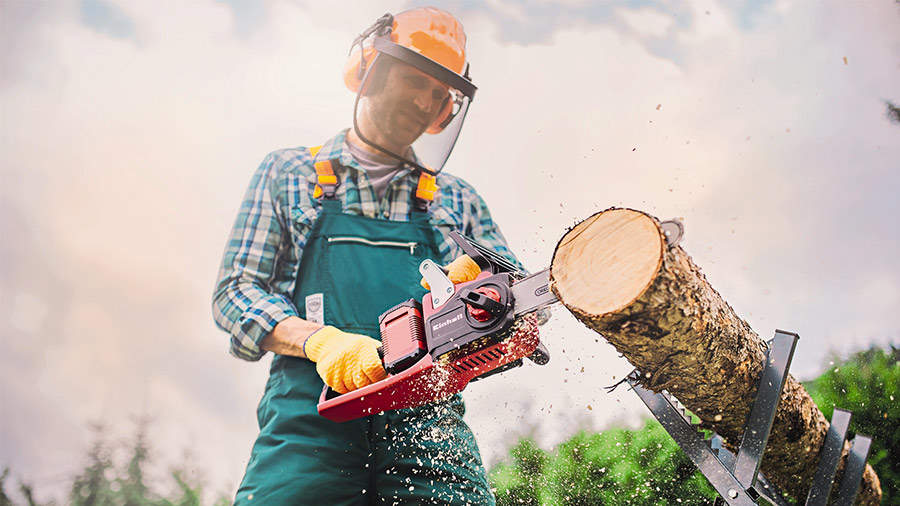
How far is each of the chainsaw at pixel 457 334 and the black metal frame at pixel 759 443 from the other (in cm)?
31

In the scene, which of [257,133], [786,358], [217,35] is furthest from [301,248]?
[217,35]

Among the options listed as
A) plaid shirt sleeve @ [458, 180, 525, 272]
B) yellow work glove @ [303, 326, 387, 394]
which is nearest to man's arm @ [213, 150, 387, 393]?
yellow work glove @ [303, 326, 387, 394]

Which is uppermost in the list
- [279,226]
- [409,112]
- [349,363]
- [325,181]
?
[409,112]

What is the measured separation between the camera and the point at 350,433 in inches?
65.2

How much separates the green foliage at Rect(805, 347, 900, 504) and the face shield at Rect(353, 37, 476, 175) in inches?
86.1

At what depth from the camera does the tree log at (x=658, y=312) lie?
931 millimetres

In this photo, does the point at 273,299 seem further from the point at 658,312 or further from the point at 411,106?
the point at 658,312

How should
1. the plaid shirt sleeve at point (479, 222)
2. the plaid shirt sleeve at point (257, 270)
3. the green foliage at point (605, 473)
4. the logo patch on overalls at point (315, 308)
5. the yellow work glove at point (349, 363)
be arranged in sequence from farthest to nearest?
the green foliage at point (605, 473), the plaid shirt sleeve at point (479, 222), the logo patch on overalls at point (315, 308), the plaid shirt sleeve at point (257, 270), the yellow work glove at point (349, 363)

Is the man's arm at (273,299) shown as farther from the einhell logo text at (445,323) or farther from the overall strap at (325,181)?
the einhell logo text at (445,323)

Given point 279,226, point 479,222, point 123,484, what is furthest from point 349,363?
point 123,484

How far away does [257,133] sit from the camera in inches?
151

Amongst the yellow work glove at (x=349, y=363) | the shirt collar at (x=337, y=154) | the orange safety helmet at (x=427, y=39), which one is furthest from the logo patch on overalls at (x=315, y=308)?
the orange safety helmet at (x=427, y=39)

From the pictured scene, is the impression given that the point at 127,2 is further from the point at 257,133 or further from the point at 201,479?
the point at 201,479

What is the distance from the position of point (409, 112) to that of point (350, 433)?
4.08 feet
